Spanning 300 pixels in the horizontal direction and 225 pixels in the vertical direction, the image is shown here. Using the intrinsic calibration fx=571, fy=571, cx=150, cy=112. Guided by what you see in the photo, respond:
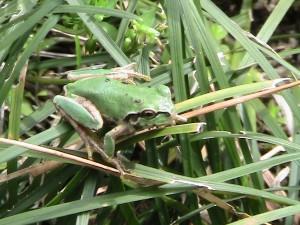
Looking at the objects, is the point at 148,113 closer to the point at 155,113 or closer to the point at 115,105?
the point at 155,113

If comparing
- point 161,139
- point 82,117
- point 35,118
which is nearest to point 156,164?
point 161,139

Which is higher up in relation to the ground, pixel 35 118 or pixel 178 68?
pixel 178 68

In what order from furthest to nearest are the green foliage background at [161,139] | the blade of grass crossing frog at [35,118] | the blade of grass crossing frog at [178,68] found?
the blade of grass crossing frog at [35,118]
the blade of grass crossing frog at [178,68]
the green foliage background at [161,139]

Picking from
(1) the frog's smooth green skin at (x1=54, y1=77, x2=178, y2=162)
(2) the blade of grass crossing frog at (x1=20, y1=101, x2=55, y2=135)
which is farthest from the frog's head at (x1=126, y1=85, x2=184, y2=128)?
(2) the blade of grass crossing frog at (x1=20, y1=101, x2=55, y2=135)

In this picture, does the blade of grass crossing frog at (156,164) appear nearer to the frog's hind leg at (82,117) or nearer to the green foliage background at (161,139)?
the green foliage background at (161,139)

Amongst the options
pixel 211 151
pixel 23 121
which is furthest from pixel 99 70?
pixel 211 151

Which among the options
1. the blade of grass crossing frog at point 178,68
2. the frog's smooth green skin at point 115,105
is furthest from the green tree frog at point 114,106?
the blade of grass crossing frog at point 178,68

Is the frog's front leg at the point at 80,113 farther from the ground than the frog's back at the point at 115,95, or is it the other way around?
the frog's back at the point at 115,95
